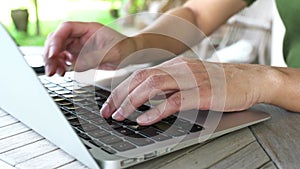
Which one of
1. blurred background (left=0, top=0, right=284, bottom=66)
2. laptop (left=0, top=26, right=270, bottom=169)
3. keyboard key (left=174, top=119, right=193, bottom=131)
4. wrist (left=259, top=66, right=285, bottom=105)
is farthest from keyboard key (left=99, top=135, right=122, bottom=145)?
blurred background (left=0, top=0, right=284, bottom=66)

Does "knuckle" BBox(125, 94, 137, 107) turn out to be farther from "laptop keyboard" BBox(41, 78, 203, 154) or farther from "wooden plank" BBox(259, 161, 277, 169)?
"wooden plank" BBox(259, 161, 277, 169)

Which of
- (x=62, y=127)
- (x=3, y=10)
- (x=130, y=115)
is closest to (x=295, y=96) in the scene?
(x=130, y=115)

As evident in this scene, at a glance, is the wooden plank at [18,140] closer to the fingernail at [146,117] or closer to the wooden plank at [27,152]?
the wooden plank at [27,152]

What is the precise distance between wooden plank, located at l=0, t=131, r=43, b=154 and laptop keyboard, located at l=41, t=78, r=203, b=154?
0.16ft

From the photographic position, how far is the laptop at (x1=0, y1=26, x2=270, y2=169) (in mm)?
457

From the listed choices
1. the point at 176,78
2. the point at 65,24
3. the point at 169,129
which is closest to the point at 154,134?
the point at 169,129

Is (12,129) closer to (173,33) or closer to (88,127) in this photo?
(88,127)

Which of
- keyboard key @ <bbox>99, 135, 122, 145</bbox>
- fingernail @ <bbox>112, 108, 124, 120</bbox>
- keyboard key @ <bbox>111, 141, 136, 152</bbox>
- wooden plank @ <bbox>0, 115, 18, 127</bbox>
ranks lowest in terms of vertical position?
wooden plank @ <bbox>0, 115, 18, 127</bbox>

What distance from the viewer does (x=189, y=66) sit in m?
0.70

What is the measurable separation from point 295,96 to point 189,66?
0.18 metres

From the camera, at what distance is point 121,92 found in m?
0.63

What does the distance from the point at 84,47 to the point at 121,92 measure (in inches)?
11.3

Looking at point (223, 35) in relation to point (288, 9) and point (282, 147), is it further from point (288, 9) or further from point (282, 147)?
point (282, 147)

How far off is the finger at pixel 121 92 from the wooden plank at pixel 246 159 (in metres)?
0.17
